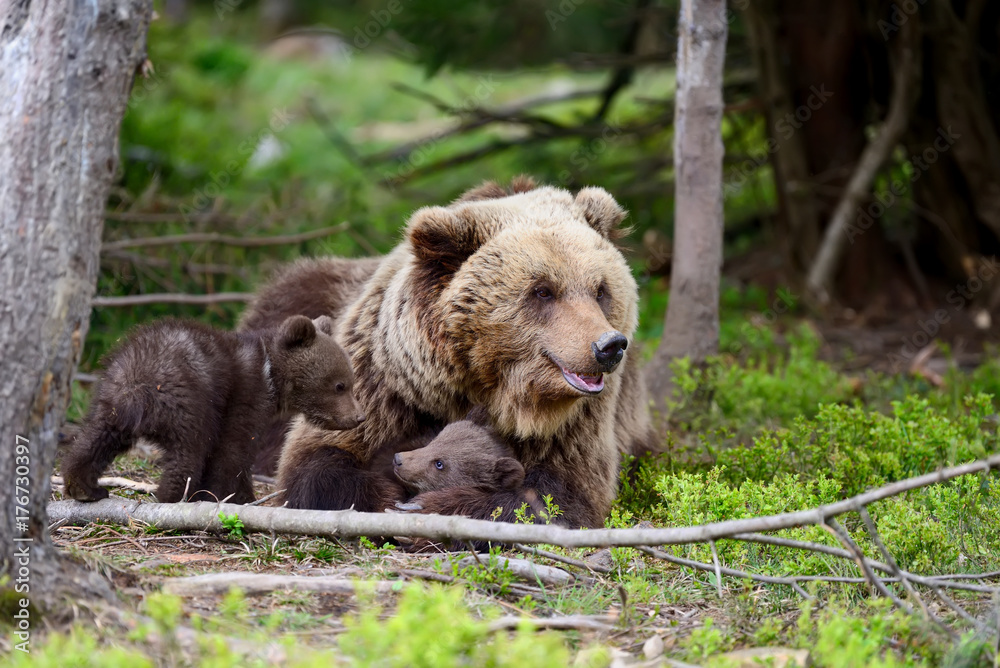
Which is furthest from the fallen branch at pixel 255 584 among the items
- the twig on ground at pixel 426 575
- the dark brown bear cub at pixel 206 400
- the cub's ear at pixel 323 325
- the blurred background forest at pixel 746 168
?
the blurred background forest at pixel 746 168

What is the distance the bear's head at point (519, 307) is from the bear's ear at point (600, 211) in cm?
26

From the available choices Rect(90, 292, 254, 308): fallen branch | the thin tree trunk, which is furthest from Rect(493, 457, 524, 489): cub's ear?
the thin tree trunk

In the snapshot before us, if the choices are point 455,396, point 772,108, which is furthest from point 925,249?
point 455,396

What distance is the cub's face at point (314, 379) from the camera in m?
4.70

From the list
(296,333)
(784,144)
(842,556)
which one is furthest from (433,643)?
(784,144)

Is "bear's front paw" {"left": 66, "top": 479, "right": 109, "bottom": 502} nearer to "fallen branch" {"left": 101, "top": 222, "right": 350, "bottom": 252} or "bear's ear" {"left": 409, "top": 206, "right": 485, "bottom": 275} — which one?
"bear's ear" {"left": 409, "top": 206, "right": 485, "bottom": 275}

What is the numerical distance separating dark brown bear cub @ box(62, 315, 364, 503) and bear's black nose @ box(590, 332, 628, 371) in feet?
4.03

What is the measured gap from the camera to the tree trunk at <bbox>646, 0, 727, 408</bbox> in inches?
238

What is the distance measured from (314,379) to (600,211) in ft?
5.50

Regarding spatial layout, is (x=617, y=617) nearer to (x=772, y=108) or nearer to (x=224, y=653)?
(x=224, y=653)

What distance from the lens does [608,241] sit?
16.5 feet

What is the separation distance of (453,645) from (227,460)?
2.16m

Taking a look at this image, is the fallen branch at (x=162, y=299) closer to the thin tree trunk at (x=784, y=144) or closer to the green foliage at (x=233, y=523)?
the green foliage at (x=233, y=523)

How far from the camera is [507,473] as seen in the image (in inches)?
180
